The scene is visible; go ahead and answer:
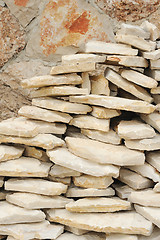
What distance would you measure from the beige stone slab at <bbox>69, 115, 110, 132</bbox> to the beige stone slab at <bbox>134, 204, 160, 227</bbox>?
315mm

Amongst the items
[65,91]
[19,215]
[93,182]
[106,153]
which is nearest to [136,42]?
[65,91]

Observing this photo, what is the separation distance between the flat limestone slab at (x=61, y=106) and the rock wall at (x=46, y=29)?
38cm

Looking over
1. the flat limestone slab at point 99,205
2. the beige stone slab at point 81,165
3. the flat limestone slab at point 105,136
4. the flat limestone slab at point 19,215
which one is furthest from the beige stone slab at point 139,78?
the flat limestone slab at point 19,215

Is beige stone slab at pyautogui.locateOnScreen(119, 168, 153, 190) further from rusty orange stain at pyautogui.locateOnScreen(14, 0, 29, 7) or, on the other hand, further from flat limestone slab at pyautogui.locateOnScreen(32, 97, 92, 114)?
rusty orange stain at pyautogui.locateOnScreen(14, 0, 29, 7)

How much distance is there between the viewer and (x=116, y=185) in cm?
157

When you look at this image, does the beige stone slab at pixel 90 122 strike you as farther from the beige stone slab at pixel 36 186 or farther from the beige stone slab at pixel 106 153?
the beige stone slab at pixel 36 186

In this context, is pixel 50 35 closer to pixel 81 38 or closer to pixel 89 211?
pixel 81 38

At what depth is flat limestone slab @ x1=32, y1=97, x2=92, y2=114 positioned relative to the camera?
147 cm

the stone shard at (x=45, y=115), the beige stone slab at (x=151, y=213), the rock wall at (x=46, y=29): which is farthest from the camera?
the rock wall at (x=46, y=29)

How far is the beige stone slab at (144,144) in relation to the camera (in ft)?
4.67

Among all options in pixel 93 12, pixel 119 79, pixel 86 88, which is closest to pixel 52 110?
pixel 86 88

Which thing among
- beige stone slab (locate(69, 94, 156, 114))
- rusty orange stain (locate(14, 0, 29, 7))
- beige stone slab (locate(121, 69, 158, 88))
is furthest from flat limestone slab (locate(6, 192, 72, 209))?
rusty orange stain (locate(14, 0, 29, 7))

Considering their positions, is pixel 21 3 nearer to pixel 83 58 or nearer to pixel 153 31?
pixel 83 58

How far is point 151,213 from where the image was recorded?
55.2 inches
